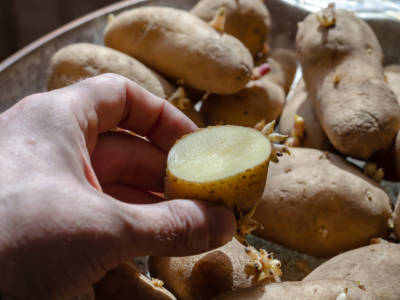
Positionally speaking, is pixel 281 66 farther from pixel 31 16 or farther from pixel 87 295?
pixel 31 16

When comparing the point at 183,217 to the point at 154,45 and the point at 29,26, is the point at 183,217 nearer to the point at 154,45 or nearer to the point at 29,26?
the point at 154,45

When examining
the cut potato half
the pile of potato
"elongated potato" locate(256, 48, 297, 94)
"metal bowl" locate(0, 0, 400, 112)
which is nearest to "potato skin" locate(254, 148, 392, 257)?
the pile of potato

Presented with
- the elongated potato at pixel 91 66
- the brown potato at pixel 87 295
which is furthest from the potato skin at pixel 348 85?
the brown potato at pixel 87 295

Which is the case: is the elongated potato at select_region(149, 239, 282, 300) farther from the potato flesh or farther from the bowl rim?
the bowl rim

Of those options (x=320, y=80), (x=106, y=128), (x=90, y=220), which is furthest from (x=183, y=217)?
(x=320, y=80)

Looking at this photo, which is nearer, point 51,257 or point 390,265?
point 51,257

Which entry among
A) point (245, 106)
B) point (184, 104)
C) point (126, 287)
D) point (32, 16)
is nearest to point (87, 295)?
point (126, 287)
